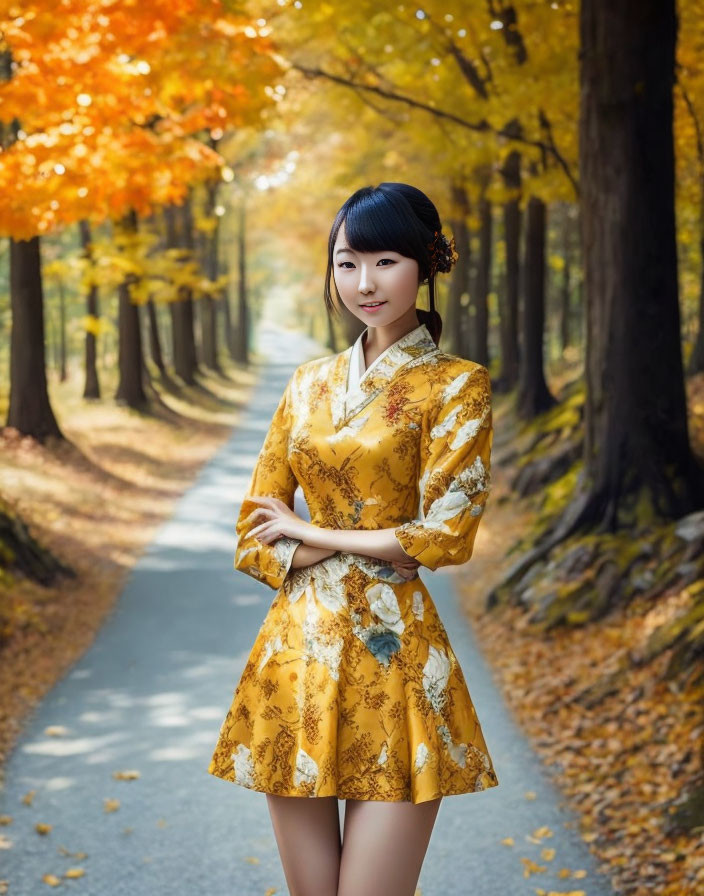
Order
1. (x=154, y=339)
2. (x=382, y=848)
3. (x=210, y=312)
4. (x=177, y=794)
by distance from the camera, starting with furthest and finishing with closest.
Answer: (x=210, y=312) < (x=154, y=339) < (x=177, y=794) < (x=382, y=848)

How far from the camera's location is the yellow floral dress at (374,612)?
99.8 inches

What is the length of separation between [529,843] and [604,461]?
3.49 m

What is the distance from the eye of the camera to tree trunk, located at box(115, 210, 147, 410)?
1994 cm

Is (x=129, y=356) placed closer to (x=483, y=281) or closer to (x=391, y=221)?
(x=483, y=281)

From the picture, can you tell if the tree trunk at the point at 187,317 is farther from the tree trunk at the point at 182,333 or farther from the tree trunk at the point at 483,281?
the tree trunk at the point at 483,281

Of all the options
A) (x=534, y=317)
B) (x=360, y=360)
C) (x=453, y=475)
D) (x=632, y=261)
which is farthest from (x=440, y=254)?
(x=534, y=317)

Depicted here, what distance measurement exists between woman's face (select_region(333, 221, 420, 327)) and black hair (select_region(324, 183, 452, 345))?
0.02 m

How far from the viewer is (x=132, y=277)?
18.7 meters

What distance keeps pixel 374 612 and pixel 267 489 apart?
46 centimetres

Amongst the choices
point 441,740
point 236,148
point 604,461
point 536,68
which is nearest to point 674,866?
point 441,740

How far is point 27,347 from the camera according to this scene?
1473cm

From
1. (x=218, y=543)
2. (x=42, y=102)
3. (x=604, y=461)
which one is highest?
(x=42, y=102)

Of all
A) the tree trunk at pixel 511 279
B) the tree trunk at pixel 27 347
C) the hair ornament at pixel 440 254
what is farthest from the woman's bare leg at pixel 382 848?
the tree trunk at pixel 27 347

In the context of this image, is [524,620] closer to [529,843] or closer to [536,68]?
[529,843]
